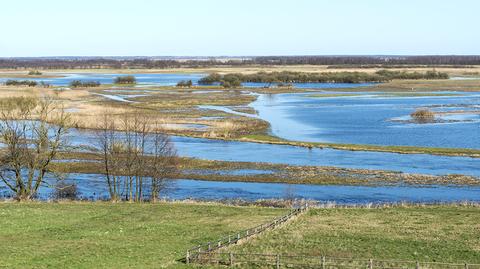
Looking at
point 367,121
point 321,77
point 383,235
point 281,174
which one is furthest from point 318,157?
point 321,77

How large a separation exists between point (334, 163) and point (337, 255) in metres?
29.4

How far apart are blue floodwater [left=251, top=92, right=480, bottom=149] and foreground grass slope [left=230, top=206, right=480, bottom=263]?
29.1 meters

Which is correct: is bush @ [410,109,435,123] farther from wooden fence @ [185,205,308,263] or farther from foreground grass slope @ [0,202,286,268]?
wooden fence @ [185,205,308,263]

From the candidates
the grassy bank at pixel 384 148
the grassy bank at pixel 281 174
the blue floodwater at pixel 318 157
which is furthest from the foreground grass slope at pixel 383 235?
the grassy bank at pixel 384 148

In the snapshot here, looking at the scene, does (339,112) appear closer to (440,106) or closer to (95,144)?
Result: (440,106)

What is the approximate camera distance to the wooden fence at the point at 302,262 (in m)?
24.6

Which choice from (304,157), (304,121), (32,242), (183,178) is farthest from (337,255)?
(304,121)

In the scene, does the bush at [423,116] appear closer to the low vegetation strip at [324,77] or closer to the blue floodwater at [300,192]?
the blue floodwater at [300,192]

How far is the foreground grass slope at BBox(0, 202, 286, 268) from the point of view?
25953mm

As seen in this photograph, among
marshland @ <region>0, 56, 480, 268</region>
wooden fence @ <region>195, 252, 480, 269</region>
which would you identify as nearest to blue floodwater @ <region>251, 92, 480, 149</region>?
marshland @ <region>0, 56, 480, 268</region>

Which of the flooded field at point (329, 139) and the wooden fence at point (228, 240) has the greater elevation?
the wooden fence at point (228, 240)

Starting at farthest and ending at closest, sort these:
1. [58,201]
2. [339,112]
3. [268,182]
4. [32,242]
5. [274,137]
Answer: [339,112], [274,137], [268,182], [58,201], [32,242]

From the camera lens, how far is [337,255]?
87.8 feet

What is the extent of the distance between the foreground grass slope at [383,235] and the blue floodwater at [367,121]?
2910cm
